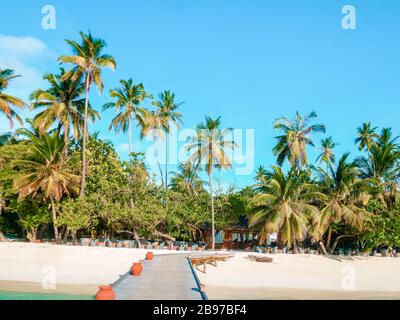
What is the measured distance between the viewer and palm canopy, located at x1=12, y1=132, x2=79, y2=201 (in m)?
24.7

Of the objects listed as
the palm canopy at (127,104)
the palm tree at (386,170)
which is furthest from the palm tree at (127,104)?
the palm tree at (386,170)

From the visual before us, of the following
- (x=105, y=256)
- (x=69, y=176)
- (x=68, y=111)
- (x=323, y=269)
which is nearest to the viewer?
(x=105, y=256)

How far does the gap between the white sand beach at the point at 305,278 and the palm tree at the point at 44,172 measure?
1225 centimetres

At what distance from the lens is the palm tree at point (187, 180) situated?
3742cm

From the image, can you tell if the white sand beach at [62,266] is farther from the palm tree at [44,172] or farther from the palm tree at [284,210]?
the palm tree at [284,210]

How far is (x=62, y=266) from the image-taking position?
17.7 metres

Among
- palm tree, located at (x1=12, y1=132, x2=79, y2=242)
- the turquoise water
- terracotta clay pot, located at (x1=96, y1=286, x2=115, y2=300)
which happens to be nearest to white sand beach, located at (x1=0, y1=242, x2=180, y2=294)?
the turquoise water

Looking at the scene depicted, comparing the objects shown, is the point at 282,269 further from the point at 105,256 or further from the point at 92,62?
the point at 92,62

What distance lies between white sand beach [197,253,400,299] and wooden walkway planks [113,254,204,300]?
1.90 m

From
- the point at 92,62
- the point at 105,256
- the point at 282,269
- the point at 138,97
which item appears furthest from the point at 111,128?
the point at 282,269

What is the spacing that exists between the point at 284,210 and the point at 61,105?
18326 millimetres

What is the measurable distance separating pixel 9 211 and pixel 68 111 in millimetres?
9252

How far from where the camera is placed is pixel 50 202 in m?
27.5

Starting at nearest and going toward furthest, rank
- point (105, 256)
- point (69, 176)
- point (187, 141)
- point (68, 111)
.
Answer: point (105, 256) < point (69, 176) < point (68, 111) < point (187, 141)
